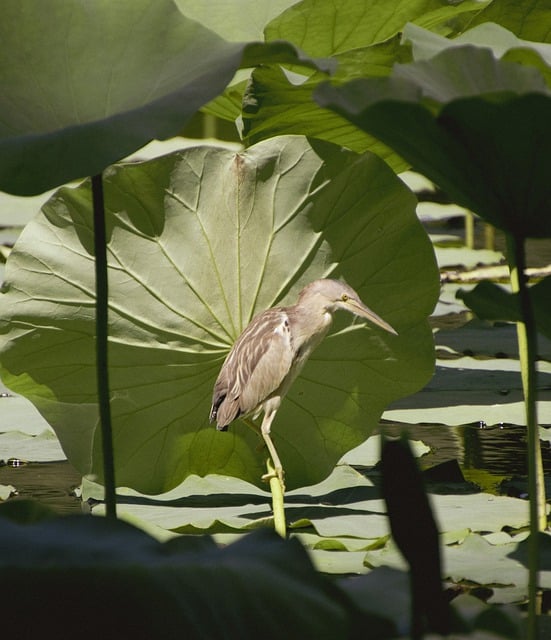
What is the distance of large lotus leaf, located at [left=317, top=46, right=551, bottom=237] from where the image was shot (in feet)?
4.25

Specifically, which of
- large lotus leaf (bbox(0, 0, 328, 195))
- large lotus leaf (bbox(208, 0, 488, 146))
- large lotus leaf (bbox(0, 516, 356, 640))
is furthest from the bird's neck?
large lotus leaf (bbox(0, 516, 356, 640))

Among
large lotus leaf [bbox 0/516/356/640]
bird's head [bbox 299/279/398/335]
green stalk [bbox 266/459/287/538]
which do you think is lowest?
large lotus leaf [bbox 0/516/356/640]

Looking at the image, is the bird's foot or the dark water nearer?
the bird's foot

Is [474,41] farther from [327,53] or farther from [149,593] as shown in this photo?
[149,593]

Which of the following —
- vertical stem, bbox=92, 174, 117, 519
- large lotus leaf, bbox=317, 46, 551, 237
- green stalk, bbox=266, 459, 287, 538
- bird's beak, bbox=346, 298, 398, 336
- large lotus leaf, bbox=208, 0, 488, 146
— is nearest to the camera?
large lotus leaf, bbox=317, 46, 551, 237

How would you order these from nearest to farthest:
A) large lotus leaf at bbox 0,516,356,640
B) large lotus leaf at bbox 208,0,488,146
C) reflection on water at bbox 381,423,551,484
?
large lotus leaf at bbox 0,516,356,640, large lotus leaf at bbox 208,0,488,146, reflection on water at bbox 381,423,551,484

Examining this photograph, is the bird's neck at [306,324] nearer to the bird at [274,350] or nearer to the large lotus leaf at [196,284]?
the bird at [274,350]

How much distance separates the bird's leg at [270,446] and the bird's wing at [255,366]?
5cm

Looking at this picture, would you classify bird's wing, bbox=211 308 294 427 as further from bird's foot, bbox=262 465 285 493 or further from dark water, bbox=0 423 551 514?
dark water, bbox=0 423 551 514

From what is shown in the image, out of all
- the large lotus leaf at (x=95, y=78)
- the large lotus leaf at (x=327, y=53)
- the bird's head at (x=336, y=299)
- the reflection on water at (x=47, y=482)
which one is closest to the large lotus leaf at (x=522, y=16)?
the large lotus leaf at (x=327, y=53)

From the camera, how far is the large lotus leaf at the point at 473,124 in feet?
4.25

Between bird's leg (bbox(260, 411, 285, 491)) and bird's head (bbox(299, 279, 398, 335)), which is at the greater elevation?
bird's head (bbox(299, 279, 398, 335))

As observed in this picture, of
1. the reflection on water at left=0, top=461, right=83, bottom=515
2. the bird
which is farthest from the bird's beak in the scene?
the reflection on water at left=0, top=461, right=83, bottom=515

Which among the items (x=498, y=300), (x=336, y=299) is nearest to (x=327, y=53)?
(x=336, y=299)
